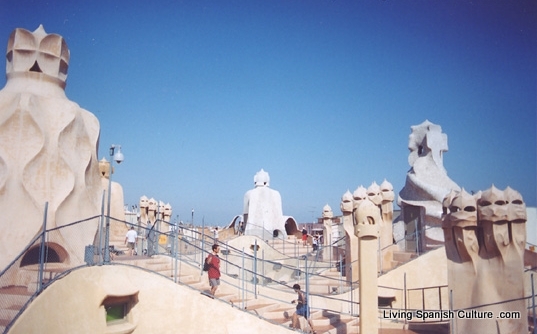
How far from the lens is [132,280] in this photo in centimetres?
873

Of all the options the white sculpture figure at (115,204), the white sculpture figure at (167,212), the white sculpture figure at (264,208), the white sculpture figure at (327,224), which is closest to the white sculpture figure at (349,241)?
the white sculpture figure at (327,224)

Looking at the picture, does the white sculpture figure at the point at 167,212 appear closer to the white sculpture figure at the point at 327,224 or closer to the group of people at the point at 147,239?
the white sculpture figure at the point at 327,224

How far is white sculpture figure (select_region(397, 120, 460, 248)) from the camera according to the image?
52.0 ft

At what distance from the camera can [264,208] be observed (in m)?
26.3

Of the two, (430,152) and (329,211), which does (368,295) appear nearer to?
(430,152)

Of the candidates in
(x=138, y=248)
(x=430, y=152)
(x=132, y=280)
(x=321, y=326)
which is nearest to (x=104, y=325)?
(x=132, y=280)

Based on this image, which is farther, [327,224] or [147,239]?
[327,224]

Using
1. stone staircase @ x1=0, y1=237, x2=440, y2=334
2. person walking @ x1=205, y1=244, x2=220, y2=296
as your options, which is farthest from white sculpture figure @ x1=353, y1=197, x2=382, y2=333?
person walking @ x1=205, y1=244, x2=220, y2=296

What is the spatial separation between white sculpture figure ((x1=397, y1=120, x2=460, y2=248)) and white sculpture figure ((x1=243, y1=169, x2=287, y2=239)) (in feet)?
32.1

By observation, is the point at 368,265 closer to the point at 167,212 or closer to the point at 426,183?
the point at 426,183

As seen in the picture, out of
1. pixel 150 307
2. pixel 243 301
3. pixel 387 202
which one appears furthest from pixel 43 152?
pixel 387 202

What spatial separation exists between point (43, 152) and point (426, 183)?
515 inches

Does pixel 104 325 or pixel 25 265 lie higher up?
pixel 25 265

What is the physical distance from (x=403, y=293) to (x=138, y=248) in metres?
8.53
